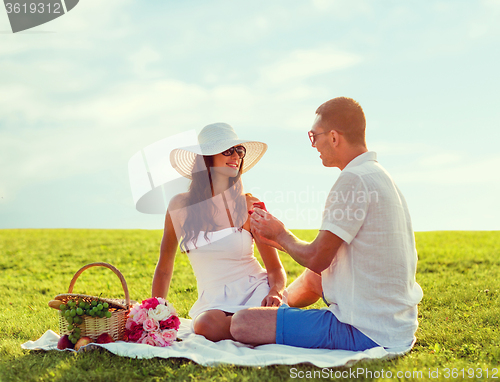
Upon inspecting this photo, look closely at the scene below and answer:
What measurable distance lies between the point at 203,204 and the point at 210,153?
22.9 inches

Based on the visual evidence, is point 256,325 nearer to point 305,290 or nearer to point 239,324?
point 239,324

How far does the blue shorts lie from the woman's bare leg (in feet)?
1.87

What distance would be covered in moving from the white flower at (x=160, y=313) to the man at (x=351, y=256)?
0.68 m

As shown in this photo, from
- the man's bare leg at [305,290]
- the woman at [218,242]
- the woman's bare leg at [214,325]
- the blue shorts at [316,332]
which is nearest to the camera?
the blue shorts at [316,332]

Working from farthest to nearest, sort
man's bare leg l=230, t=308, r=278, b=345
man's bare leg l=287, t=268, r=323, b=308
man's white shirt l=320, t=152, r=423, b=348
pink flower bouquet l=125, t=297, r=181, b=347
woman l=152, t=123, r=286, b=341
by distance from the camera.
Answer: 1. man's bare leg l=287, t=268, r=323, b=308
2. woman l=152, t=123, r=286, b=341
3. pink flower bouquet l=125, t=297, r=181, b=347
4. man's bare leg l=230, t=308, r=278, b=345
5. man's white shirt l=320, t=152, r=423, b=348

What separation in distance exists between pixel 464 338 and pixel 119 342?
3378mm

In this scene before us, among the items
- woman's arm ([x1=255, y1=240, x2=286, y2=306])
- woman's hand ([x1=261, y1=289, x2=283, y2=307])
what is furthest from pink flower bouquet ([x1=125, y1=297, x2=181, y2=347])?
woman's arm ([x1=255, y1=240, x2=286, y2=306])

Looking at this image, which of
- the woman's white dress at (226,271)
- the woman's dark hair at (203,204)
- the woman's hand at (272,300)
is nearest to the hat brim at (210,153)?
the woman's dark hair at (203,204)

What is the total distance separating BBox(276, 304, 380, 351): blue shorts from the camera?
3695mm

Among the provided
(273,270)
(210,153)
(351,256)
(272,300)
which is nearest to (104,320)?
(272,300)

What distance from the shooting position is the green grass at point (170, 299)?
3.49 m

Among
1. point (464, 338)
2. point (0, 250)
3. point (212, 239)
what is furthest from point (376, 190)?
point (0, 250)

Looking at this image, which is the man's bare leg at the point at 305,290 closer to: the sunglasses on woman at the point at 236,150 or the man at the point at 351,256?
the man at the point at 351,256

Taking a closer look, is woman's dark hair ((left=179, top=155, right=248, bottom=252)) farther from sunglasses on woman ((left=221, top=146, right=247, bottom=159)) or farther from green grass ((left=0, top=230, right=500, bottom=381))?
green grass ((left=0, top=230, right=500, bottom=381))
